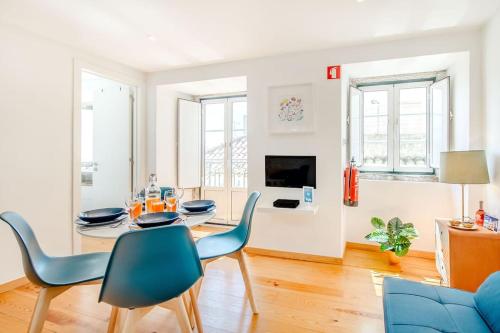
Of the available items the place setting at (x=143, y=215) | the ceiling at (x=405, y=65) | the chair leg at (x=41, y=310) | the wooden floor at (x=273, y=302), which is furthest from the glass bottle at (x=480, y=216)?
the chair leg at (x=41, y=310)

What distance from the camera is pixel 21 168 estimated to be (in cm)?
262

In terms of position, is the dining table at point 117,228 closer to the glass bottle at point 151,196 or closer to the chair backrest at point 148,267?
the glass bottle at point 151,196

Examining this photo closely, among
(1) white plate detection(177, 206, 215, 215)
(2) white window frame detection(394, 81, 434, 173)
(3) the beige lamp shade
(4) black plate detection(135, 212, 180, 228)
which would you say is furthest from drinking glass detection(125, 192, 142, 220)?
(2) white window frame detection(394, 81, 434, 173)

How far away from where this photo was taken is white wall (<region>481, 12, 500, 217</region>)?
2.33m

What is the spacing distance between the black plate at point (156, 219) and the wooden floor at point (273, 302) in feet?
2.73

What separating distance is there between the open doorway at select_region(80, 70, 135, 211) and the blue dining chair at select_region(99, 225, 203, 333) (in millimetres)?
2926

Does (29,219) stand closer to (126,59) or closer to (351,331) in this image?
(126,59)

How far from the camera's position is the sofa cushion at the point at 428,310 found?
1.31 m

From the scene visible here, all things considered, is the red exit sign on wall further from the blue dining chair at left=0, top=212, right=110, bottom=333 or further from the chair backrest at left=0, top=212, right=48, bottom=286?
the chair backrest at left=0, top=212, right=48, bottom=286

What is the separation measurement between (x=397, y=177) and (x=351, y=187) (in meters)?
0.74

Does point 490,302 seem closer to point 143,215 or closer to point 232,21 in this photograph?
point 143,215

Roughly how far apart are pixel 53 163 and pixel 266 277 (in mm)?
2501

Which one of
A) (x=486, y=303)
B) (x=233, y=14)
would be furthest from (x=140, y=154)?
(x=486, y=303)

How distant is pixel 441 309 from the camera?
1.46m
